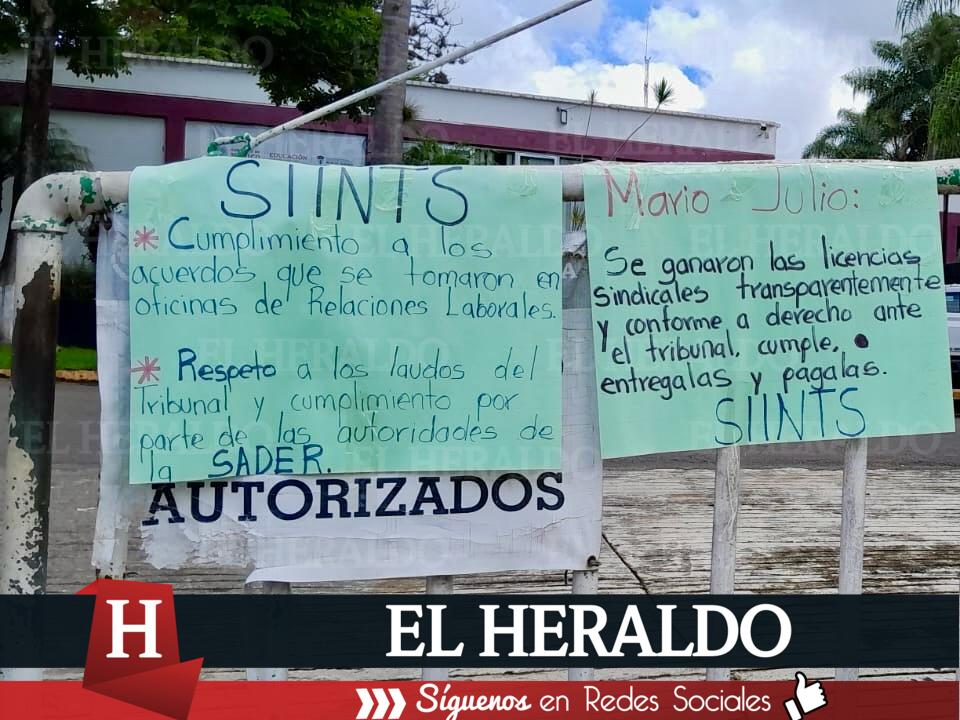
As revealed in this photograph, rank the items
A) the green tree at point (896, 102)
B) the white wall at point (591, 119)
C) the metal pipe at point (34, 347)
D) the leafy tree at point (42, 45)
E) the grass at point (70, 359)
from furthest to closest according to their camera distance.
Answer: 1. the green tree at point (896, 102)
2. the white wall at point (591, 119)
3. the grass at point (70, 359)
4. the leafy tree at point (42, 45)
5. the metal pipe at point (34, 347)

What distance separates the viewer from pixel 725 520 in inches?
108

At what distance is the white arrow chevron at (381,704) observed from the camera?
261 cm

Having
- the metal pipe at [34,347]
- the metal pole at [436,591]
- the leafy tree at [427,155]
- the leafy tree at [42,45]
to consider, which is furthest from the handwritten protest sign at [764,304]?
the leafy tree at [42,45]

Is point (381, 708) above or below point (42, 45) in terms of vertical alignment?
below

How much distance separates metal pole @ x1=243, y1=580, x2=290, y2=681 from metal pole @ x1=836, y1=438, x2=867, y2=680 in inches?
58.6

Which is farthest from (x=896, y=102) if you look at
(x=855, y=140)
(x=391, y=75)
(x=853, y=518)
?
(x=853, y=518)

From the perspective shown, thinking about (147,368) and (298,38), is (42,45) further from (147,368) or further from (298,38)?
(147,368)

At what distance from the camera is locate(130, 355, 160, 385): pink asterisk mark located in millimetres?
2477

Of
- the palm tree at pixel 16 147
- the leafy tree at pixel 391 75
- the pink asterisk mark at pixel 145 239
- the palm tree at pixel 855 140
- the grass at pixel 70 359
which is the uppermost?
the palm tree at pixel 855 140

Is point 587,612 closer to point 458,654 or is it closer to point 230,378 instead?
point 458,654

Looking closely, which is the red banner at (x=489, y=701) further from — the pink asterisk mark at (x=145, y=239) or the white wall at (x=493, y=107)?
the white wall at (x=493, y=107)

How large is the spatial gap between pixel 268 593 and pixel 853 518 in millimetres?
1561

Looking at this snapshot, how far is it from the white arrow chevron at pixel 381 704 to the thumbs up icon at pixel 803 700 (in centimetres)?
100

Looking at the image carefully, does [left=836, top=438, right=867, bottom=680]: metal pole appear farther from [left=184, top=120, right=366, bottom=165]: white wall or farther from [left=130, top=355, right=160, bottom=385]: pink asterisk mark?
[left=184, top=120, right=366, bottom=165]: white wall
